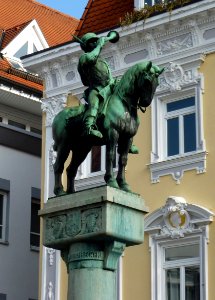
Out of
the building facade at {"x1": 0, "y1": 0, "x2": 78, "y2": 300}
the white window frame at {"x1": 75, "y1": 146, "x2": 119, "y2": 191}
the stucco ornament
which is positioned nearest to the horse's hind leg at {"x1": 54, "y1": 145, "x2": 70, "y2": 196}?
the stucco ornament

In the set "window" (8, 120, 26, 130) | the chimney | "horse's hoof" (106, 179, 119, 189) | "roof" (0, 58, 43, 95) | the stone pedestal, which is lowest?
the stone pedestal

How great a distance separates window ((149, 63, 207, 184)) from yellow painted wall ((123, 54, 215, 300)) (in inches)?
5.1

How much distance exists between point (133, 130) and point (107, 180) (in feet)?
2.13

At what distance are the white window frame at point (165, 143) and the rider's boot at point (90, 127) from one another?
8.70 m

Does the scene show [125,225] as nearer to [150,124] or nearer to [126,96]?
[126,96]

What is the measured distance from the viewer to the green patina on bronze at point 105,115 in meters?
10.4

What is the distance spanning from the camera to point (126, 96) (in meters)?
10.6

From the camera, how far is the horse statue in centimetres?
1044

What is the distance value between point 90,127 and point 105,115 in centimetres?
31

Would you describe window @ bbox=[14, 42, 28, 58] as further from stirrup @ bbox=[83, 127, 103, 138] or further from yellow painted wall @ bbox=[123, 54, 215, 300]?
stirrup @ bbox=[83, 127, 103, 138]

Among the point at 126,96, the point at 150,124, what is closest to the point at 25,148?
the point at 150,124

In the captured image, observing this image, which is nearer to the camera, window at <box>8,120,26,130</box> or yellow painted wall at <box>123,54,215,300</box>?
yellow painted wall at <box>123,54,215,300</box>

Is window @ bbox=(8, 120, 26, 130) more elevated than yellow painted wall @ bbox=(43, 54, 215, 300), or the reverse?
window @ bbox=(8, 120, 26, 130)

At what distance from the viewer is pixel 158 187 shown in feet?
63.9
